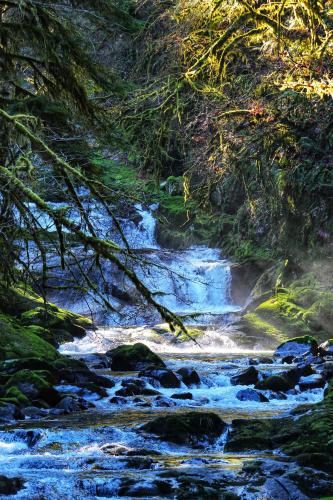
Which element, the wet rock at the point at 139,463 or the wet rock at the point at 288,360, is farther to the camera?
the wet rock at the point at 288,360

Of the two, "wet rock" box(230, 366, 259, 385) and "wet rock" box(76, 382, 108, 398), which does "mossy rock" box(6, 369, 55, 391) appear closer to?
"wet rock" box(76, 382, 108, 398)

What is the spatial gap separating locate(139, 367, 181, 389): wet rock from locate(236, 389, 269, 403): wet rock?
53.0 inches

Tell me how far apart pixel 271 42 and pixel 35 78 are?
4216 millimetres

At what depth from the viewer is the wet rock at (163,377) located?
1156cm

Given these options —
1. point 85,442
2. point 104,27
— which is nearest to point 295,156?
point 104,27

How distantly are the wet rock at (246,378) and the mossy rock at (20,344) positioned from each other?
3.40m

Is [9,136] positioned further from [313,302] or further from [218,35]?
[313,302]

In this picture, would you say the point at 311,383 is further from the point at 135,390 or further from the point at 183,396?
the point at 135,390

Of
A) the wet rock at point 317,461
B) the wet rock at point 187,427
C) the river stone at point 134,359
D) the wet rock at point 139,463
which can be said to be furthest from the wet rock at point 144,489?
the river stone at point 134,359

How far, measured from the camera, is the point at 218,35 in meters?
12.3

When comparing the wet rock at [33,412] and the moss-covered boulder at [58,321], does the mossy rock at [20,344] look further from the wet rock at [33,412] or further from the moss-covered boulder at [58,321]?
the wet rock at [33,412]

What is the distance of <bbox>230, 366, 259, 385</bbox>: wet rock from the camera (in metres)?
11.7

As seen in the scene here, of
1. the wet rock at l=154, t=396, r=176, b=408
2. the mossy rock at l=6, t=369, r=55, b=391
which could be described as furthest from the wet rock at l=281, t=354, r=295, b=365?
the mossy rock at l=6, t=369, r=55, b=391

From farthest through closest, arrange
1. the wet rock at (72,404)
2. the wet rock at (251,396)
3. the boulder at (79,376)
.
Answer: the boulder at (79,376)
the wet rock at (251,396)
the wet rock at (72,404)
